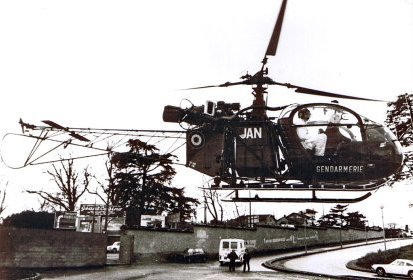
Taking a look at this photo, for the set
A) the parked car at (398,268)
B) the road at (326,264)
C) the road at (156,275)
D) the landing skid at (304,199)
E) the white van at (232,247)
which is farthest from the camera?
the white van at (232,247)

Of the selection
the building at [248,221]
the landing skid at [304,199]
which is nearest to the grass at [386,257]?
the building at [248,221]

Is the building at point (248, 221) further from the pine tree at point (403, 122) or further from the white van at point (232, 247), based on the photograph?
the pine tree at point (403, 122)

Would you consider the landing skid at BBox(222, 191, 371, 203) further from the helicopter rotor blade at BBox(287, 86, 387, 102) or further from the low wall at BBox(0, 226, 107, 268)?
the low wall at BBox(0, 226, 107, 268)

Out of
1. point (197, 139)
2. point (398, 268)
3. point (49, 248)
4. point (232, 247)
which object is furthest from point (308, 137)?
point (232, 247)

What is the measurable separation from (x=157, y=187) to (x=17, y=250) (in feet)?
77.4

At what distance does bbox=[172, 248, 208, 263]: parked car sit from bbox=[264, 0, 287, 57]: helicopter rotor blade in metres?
25.9

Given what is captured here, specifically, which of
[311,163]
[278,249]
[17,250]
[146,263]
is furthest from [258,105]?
[278,249]

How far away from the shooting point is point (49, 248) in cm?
2519

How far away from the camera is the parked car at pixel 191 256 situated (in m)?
32.9

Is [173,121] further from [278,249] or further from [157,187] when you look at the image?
[278,249]

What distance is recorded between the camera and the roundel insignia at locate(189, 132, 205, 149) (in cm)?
1194

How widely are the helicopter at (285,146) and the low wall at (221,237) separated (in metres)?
20.2

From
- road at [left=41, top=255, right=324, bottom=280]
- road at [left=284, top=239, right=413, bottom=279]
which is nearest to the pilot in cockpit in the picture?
road at [left=41, top=255, right=324, bottom=280]

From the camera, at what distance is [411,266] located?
25453 millimetres
